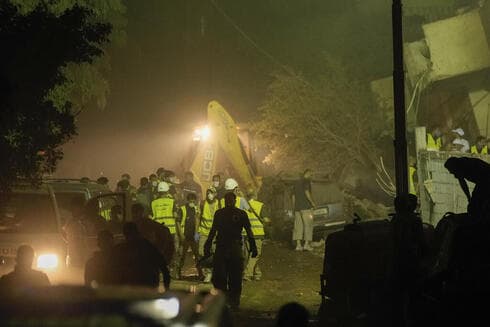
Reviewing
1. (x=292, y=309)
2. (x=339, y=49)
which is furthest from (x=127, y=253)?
(x=339, y=49)

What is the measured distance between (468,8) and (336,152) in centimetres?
666

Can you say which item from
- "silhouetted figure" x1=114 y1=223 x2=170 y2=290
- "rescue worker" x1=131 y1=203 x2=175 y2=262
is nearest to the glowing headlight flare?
"silhouetted figure" x1=114 y1=223 x2=170 y2=290

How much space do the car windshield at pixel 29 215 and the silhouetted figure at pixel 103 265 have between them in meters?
2.71

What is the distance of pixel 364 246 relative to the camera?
821 centimetres

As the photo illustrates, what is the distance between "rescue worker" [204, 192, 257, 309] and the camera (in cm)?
996

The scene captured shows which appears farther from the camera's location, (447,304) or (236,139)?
(236,139)

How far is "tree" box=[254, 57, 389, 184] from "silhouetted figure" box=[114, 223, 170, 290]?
18137mm

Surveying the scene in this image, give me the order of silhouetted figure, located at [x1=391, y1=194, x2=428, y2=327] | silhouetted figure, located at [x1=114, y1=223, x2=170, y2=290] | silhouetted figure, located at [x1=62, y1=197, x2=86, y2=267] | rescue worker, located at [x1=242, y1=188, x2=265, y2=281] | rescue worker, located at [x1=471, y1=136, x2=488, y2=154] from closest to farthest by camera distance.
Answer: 1. silhouetted figure, located at [x1=114, y1=223, x2=170, y2=290]
2. silhouetted figure, located at [x1=391, y1=194, x2=428, y2=327]
3. silhouetted figure, located at [x1=62, y1=197, x2=86, y2=267]
4. rescue worker, located at [x1=242, y1=188, x2=265, y2=281]
5. rescue worker, located at [x1=471, y1=136, x2=488, y2=154]

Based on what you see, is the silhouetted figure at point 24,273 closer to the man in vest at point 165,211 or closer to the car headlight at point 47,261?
the car headlight at point 47,261

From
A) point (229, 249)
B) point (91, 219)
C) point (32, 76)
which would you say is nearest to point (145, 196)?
point (91, 219)

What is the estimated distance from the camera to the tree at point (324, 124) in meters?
25.3

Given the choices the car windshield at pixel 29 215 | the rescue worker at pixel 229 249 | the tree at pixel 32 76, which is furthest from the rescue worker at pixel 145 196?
the tree at pixel 32 76

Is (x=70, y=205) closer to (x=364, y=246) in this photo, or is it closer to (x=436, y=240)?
(x=364, y=246)

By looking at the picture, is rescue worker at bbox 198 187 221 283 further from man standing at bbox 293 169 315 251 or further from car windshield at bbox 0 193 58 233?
man standing at bbox 293 169 315 251
